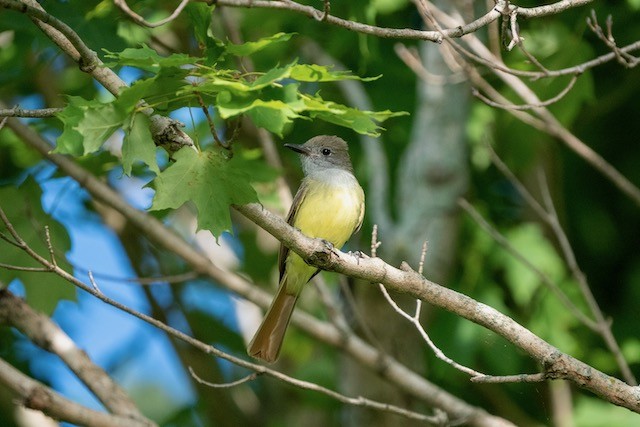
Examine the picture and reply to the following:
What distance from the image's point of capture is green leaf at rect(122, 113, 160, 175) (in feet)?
12.9

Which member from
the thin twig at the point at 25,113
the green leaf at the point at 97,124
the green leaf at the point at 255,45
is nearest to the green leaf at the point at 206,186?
the green leaf at the point at 97,124

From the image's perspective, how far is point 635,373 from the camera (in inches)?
318

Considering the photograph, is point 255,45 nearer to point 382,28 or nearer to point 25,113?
point 382,28

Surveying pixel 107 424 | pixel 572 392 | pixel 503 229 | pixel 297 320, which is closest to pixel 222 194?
pixel 107 424

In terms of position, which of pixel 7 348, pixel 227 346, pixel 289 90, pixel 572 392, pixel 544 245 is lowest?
pixel 7 348

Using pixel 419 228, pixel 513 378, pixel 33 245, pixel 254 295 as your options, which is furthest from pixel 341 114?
pixel 419 228

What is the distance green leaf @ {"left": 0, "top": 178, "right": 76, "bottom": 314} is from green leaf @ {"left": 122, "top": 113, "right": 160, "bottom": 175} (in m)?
1.92

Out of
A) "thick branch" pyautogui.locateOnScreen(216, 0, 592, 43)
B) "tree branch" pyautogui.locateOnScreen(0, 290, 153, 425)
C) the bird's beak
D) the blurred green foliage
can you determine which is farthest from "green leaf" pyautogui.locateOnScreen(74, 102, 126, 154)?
the bird's beak

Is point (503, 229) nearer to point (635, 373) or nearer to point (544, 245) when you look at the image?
point (544, 245)

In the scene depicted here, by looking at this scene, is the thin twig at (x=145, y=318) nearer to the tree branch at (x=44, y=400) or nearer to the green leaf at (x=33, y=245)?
the tree branch at (x=44, y=400)

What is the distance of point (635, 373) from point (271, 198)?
3427mm

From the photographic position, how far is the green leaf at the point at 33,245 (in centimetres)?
575

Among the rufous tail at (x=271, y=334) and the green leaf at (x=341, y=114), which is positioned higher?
the green leaf at (x=341, y=114)

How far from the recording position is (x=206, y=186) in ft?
13.6
